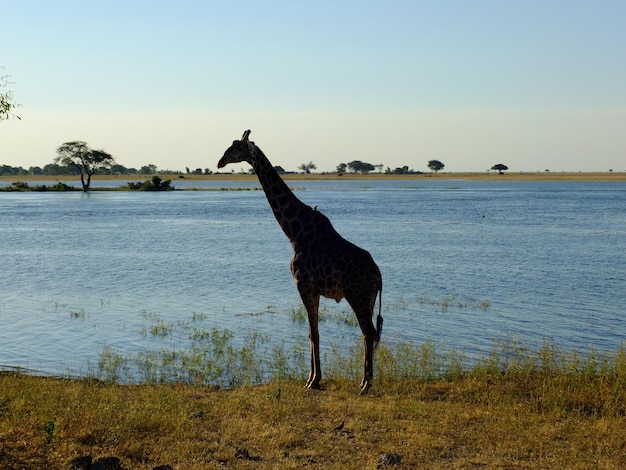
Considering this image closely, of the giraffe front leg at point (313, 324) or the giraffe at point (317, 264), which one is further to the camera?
the giraffe front leg at point (313, 324)

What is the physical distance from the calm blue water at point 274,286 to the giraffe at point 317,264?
17.2ft

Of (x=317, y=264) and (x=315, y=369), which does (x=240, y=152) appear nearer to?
(x=317, y=264)

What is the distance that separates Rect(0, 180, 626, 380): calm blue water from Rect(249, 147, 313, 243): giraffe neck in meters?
5.36

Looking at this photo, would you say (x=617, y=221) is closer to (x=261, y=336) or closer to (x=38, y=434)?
(x=261, y=336)

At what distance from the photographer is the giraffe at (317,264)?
39.1 ft

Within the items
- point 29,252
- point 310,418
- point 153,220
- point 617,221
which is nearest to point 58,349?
point 310,418

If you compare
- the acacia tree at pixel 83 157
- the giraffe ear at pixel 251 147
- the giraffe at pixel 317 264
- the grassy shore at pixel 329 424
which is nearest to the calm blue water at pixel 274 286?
the grassy shore at pixel 329 424

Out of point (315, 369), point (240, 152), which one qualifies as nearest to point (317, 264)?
point (315, 369)

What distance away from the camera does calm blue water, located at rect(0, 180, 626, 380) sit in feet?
60.7

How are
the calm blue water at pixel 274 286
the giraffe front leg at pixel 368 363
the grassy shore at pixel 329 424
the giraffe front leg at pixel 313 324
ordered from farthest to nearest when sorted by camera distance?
1. the calm blue water at pixel 274 286
2. the giraffe front leg at pixel 313 324
3. the giraffe front leg at pixel 368 363
4. the grassy shore at pixel 329 424

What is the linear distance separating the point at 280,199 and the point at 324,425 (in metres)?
4.38

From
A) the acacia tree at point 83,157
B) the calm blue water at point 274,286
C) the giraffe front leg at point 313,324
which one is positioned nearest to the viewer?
the giraffe front leg at point 313,324

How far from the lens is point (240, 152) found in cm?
1252

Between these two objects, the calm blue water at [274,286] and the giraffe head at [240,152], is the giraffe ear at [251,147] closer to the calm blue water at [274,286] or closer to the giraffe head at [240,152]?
the giraffe head at [240,152]
